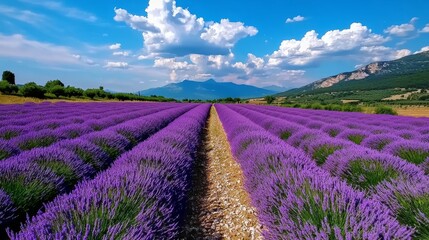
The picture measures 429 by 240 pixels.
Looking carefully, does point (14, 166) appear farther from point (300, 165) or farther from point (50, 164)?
point (300, 165)

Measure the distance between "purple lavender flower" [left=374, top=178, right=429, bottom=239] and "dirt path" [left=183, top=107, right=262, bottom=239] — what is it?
4.89 ft

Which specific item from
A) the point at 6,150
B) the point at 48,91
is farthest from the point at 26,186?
the point at 48,91

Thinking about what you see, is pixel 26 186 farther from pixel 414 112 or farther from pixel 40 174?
pixel 414 112

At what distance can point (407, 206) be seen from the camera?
257 cm

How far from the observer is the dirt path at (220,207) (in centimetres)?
348

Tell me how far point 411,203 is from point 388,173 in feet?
3.72

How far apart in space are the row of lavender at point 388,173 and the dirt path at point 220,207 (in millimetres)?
1460

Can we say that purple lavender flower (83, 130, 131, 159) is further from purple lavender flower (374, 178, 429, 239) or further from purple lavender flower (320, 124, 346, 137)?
purple lavender flower (320, 124, 346, 137)

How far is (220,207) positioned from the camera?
14.2ft

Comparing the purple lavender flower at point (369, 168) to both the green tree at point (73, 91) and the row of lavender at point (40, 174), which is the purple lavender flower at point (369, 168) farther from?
the green tree at point (73, 91)

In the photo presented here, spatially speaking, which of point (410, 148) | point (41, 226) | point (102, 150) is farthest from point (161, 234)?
point (410, 148)

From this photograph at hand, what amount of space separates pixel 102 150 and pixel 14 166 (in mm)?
1893

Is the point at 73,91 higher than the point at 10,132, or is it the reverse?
the point at 73,91

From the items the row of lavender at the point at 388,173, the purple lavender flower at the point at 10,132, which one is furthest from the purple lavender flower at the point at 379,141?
the purple lavender flower at the point at 10,132
